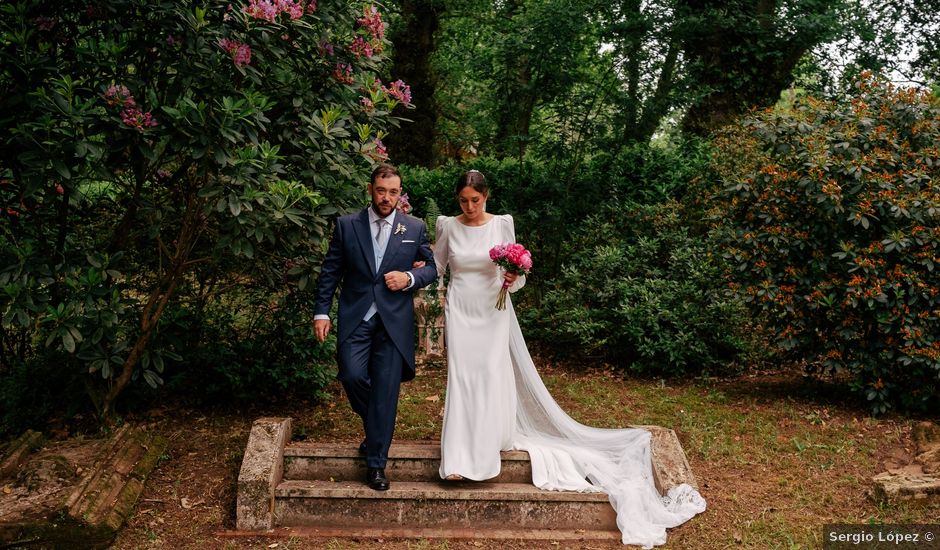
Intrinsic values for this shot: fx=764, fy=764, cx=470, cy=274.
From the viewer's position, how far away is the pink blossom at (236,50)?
4.97 m

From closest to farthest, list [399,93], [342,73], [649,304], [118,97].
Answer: [118,97]
[342,73]
[399,93]
[649,304]

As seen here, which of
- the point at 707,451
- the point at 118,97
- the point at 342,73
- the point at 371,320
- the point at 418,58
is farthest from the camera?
the point at 418,58

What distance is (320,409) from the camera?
7383mm

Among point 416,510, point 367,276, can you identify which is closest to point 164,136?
point 367,276

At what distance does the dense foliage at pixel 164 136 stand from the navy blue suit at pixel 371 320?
1.33 ft

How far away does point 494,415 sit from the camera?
5328mm

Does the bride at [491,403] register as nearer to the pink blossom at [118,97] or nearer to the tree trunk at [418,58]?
the pink blossom at [118,97]

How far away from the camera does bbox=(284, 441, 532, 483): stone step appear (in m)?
5.47

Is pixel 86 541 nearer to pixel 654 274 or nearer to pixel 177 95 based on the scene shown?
pixel 177 95

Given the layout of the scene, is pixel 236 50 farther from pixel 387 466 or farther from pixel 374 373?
pixel 387 466

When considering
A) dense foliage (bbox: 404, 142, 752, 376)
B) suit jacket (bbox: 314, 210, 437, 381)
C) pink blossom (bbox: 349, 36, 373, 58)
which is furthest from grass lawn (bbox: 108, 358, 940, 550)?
pink blossom (bbox: 349, 36, 373, 58)

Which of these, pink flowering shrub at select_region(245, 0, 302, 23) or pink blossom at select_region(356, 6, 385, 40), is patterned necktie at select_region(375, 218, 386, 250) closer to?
pink flowering shrub at select_region(245, 0, 302, 23)

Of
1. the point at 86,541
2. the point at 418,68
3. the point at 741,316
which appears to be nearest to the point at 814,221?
the point at 741,316

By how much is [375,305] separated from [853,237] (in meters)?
4.87
